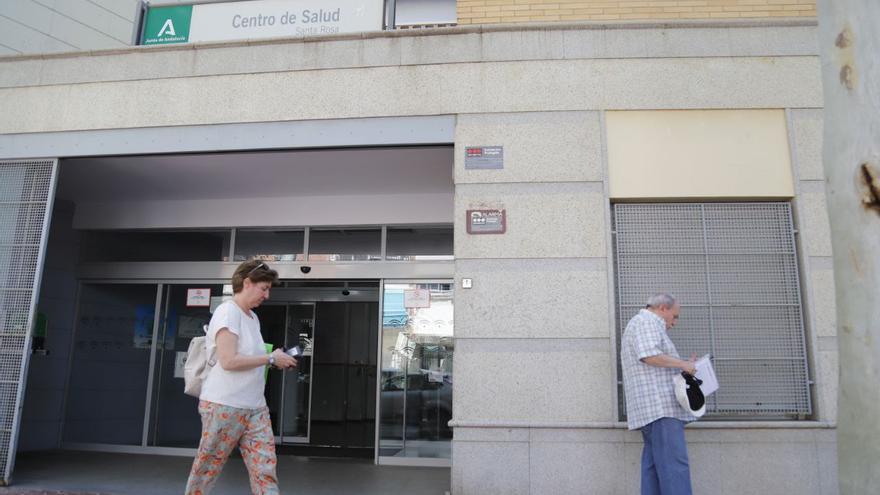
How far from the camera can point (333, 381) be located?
1245 centimetres

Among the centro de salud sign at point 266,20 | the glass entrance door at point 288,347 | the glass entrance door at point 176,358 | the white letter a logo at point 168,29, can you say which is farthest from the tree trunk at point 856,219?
the glass entrance door at point 288,347

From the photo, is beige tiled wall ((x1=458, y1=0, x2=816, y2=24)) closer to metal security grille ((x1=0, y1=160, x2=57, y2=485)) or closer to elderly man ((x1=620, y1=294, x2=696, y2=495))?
elderly man ((x1=620, y1=294, x2=696, y2=495))

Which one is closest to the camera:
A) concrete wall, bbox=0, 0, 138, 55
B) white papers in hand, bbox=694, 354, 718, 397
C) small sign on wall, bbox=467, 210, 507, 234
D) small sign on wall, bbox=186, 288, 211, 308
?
white papers in hand, bbox=694, 354, 718, 397

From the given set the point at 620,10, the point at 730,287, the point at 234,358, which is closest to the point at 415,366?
the point at 730,287

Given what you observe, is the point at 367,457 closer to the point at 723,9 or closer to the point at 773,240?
the point at 773,240

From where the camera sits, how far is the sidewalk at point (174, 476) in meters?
5.76

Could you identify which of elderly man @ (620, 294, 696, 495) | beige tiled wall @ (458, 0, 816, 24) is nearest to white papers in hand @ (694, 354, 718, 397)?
elderly man @ (620, 294, 696, 495)

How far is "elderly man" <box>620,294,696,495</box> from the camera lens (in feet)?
13.8

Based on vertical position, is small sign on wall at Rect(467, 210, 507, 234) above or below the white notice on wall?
above

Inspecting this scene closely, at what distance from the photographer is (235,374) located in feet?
11.8

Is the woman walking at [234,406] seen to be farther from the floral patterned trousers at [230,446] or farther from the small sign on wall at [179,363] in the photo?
the small sign on wall at [179,363]

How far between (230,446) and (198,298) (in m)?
5.40

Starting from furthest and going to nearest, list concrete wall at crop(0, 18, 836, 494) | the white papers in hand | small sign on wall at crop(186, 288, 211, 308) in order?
small sign on wall at crop(186, 288, 211, 308) < concrete wall at crop(0, 18, 836, 494) < the white papers in hand

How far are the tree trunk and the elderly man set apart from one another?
1.48m
